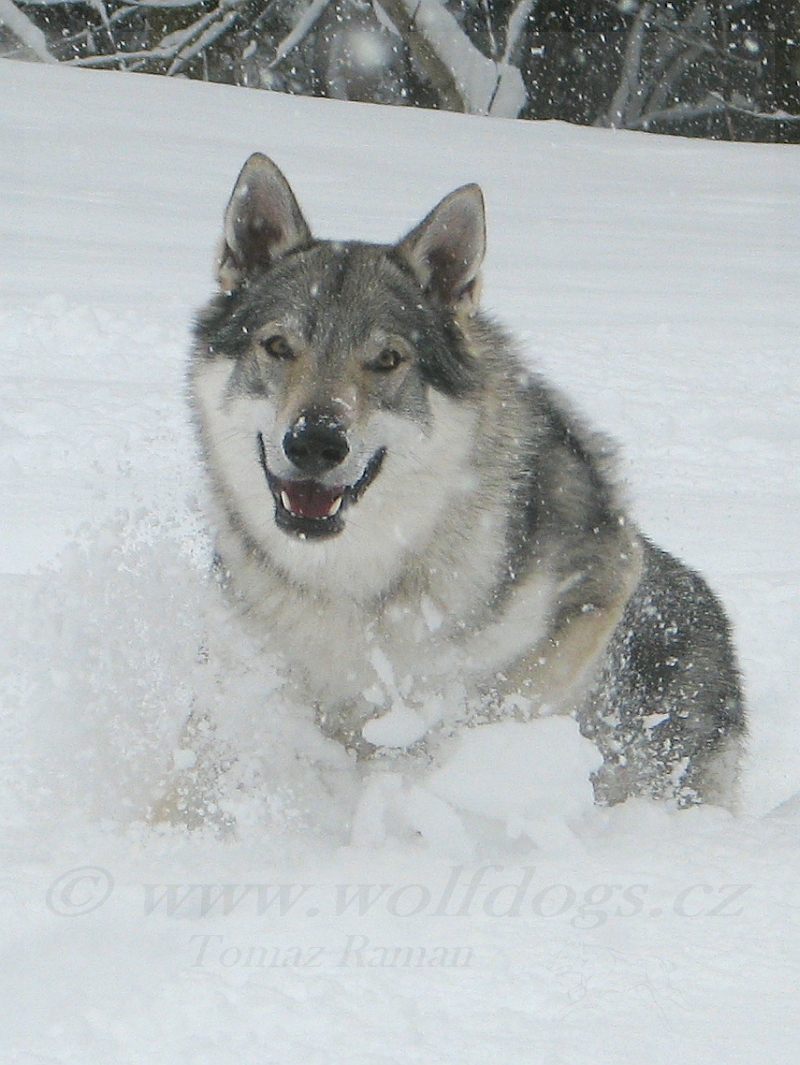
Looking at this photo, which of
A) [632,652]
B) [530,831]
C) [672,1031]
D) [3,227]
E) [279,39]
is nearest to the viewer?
[672,1031]

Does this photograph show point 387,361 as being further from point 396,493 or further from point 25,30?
point 25,30

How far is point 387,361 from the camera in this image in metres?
2.91

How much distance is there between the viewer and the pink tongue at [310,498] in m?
2.71

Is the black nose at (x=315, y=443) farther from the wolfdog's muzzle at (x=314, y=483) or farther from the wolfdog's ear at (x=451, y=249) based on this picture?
the wolfdog's ear at (x=451, y=249)

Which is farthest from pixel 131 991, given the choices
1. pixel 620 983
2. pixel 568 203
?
pixel 568 203

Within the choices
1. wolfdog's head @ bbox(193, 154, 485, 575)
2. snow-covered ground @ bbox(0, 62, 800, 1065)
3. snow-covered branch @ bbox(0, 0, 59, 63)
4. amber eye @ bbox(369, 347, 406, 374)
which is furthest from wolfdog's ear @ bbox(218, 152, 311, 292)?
snow-covered branch @ bbox(0, 0, 59, 63)

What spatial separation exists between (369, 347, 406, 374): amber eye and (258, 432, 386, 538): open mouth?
305 millimetres

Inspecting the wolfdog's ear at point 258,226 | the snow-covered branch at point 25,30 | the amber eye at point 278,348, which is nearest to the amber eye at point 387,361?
the amber eye at point 278,348

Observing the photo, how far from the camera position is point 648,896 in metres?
2.22

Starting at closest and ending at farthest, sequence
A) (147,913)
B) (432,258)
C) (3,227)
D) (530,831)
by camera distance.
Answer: (147,913) → (530,831) → (432,258) → (3,227)

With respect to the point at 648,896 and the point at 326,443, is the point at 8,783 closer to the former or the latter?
the point at 326,443

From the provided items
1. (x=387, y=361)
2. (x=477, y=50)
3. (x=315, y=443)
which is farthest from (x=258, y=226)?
(x=477, y=50)

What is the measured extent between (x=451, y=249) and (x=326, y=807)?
1328mm

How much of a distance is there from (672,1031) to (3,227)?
731cm
